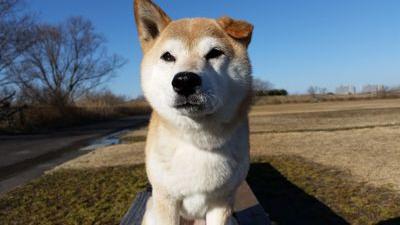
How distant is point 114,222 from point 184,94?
360 cm

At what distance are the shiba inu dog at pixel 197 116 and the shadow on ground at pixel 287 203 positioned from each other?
2.74 m

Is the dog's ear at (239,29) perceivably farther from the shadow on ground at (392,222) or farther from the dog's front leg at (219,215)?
the shadow on ground at (392,222)

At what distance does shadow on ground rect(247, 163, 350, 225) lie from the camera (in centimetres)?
518

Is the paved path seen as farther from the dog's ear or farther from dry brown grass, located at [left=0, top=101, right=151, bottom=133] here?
the dog's ear

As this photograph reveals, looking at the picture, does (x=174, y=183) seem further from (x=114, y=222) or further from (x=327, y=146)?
(x=327, y=146)

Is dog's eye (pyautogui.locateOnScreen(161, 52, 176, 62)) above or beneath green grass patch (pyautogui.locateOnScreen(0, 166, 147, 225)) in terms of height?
above

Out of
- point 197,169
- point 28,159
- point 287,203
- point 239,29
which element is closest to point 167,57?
point 239,29

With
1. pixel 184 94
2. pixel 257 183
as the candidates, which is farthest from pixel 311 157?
pixel 184 94

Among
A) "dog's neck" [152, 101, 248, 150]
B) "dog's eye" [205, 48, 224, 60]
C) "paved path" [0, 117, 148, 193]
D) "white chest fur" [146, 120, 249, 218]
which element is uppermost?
"dog's eye" [205, 48, 224, 60]

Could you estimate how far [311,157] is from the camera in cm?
961

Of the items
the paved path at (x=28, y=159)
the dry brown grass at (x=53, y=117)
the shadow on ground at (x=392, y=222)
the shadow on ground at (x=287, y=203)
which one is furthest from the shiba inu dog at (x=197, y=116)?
the dry brown grass at (x=53, y=117)

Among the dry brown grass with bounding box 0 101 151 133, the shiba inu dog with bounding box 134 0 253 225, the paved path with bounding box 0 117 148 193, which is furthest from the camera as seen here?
the dry brown grass with bounding box 0 101 151 133

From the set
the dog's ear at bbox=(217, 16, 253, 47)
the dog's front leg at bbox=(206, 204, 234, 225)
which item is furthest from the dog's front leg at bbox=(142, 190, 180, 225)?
the dog's ear at bbox=(217, 16, 253, 47)

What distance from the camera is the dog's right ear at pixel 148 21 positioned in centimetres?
269
